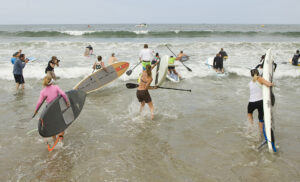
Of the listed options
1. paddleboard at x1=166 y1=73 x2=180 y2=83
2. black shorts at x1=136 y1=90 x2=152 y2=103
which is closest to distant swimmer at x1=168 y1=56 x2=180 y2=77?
paddleboard at x1=166 y1=73 x2=180 y2=83

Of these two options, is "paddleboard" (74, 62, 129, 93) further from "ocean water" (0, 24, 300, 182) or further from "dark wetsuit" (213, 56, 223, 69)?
"dark wetsuit" (213, 56, 223, 69)

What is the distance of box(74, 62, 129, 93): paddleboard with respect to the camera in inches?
343

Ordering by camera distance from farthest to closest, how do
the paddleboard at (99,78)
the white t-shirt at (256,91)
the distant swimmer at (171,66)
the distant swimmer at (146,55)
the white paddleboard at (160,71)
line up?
the distant swimmer at (171,66)
the distant swimmer at (146,55)
the paddleboard at (99,78)
the white paddleboard at (160,71)
the white t-shirt at (256,91)

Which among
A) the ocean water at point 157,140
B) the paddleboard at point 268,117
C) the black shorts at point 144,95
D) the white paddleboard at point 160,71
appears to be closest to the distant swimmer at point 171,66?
the ocean water at point 157,140

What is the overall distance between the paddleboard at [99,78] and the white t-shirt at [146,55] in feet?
2.95

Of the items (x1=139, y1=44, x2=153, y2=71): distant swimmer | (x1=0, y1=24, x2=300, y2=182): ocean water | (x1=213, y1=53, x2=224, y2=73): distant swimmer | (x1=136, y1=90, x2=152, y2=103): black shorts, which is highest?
(x1=139, y1=44, x2=153, y2=71): distant swimmer

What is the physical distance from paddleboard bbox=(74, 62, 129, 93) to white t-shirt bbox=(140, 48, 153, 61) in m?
0.90

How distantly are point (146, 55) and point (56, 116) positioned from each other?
590 cm

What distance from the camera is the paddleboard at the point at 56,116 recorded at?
4395 millimetres

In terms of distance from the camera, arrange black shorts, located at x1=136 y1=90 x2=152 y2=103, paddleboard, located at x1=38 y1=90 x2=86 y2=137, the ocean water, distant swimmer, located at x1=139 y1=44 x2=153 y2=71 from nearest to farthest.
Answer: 1. the ocean water
2. paddleboard, located at x1=38 y1=90 x2=86 y2=137
3. black shorts, located at x1=136 y1=90 x2=152 y2=103
4. distant swimmer, located at x1=139 y1=44 x2=153 y2=71

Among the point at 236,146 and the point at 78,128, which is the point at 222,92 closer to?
the point at 236,146

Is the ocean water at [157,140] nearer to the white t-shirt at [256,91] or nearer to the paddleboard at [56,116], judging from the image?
the paddleboard at [56,116]

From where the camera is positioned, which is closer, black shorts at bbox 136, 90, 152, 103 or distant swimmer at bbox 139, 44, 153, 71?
black shorts at bbox 136, 90, 152, 103

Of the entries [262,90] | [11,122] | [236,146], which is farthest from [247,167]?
[11,122]
